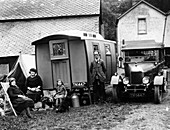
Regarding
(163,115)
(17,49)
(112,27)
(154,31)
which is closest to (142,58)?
(163,115)

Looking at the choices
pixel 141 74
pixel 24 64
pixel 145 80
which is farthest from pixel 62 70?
pixel 145 80

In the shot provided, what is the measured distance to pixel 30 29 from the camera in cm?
2352

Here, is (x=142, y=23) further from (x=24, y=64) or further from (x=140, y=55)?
(x=24, y=64)

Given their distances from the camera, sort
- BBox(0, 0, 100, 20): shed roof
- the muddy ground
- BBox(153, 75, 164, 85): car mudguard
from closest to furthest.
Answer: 1. the muddy ground
2. BBox(153, 75, 164, 85): car mudguard
3. BBox(0, 0, 100, 20): shed roof

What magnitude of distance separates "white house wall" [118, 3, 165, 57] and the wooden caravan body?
1972cm

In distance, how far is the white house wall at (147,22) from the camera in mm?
32438

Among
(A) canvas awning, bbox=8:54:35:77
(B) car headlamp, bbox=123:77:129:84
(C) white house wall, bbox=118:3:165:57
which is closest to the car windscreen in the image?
(B) car headlamp, bbox=123:77:129:84

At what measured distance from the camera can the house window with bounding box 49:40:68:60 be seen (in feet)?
43.0

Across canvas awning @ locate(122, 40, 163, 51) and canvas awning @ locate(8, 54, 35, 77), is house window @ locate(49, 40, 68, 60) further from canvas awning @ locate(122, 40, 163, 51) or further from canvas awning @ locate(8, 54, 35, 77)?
canvas awning @ locate(122, 40, 163, 51)

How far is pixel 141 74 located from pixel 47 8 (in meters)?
13.8

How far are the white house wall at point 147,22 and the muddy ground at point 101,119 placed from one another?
21.1 m

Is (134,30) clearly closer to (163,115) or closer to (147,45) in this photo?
(147,45)

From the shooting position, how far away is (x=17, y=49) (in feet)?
72.0

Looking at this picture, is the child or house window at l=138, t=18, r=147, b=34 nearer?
the child
